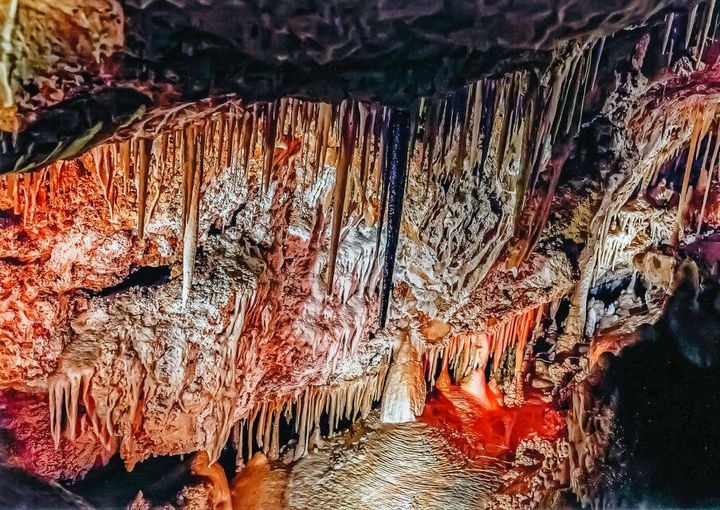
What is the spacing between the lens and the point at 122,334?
11.4ft

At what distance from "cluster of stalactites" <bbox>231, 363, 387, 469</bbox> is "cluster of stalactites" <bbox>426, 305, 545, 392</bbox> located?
26.9 inches

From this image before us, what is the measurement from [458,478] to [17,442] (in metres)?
3.39

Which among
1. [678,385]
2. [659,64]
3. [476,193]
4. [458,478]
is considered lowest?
[458,478]

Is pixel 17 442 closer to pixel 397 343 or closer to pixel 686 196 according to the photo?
pixel 397 343

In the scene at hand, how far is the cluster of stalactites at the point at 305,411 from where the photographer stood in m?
4.89

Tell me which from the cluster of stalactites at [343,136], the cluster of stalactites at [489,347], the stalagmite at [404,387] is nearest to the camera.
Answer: the cluster of stalactites at [343,136]

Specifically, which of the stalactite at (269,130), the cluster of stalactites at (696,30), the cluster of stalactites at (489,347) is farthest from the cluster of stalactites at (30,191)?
the cluster of stalactites at (489,347)

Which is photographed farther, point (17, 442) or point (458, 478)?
point (458, 478)

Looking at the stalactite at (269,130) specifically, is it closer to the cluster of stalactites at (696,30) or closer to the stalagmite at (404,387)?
the cluster of stalactites at (696,30)

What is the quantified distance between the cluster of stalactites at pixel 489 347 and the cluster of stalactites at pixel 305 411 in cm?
68

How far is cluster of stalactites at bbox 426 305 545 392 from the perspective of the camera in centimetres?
531

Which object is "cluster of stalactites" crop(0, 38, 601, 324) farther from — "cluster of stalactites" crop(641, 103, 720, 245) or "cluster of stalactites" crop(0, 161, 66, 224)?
"cluster of stalactites" crop(641, 103, 720, 245)

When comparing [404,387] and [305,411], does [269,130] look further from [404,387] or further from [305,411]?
[404,387]

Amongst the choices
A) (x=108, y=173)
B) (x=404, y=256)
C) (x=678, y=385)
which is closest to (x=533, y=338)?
(x=678, y=385)
